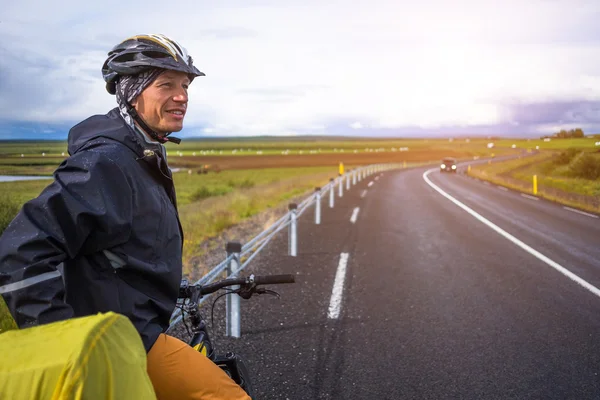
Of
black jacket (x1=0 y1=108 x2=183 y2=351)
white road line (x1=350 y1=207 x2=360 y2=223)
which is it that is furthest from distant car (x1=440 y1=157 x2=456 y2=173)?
black jacket (x1=0 y1=108 x2=183 y2=351)

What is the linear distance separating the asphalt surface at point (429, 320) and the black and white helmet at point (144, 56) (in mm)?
2905

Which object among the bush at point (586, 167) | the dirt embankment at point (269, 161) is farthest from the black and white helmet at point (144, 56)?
the dirt embankment at point (269, 161)

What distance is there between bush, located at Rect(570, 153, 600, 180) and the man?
3244 centimetres

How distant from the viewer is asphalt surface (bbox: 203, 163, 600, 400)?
4.27 metres

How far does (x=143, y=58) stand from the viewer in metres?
2.05

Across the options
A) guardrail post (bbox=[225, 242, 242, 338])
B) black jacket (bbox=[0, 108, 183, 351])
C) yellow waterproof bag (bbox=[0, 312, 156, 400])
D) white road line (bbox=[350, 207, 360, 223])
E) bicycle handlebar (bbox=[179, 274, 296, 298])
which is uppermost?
black jacket (bbox=[0, 108, 183, 351])

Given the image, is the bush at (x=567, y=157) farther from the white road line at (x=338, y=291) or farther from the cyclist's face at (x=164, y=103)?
the cyclist's face at (x=164, y=103)

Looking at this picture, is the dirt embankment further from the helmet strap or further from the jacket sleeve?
the jacket sleeve

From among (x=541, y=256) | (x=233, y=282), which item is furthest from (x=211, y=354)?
(x=541, y=256)

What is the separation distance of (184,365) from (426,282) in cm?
624

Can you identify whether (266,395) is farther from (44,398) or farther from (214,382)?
(44,398)

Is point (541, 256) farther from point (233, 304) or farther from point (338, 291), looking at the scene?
point (233, 304)

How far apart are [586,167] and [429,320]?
101 feet

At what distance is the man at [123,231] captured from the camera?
1.58 metres
